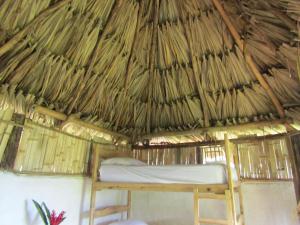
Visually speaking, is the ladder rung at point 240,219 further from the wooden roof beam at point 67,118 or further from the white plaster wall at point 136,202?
the wooden roof beam at point 67,118

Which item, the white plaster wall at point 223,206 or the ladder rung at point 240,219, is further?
the white plaster wall at point 223,206

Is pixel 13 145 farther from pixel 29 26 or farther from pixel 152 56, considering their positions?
pixel 152 56

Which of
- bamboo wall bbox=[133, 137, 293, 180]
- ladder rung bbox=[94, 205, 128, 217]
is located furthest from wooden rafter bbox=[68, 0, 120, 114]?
bamboo wall bbox=[133, 137, 293, 180]

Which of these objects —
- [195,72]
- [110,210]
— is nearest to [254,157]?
[195,72]

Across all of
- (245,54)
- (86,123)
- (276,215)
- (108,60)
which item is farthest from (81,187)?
(245,54)

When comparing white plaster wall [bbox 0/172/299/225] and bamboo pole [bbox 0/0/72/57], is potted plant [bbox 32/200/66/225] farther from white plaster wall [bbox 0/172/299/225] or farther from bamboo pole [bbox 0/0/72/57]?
bamboo pole [bbox 0/0/72/57]

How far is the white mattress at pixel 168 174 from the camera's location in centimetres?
282

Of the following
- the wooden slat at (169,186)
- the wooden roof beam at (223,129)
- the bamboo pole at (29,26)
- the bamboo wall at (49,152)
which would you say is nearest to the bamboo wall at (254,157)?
the wooden roof beam at (223,129)

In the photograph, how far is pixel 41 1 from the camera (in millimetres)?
2691

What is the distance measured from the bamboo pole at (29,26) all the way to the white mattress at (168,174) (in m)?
2.15

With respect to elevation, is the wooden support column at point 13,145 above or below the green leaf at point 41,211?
above

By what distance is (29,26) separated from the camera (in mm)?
2680

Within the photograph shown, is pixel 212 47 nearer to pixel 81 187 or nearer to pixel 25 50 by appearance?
pixel 25 50

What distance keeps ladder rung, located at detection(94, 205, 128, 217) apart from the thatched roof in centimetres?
151
